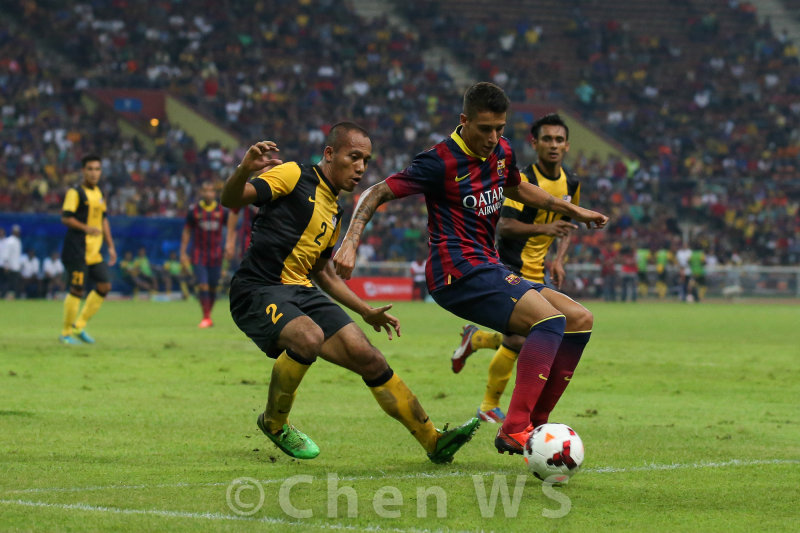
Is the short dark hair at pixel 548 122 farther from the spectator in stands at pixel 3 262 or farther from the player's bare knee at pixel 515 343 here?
the spectator in stands at pixel 3 262

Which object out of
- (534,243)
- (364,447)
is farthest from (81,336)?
(364,447)

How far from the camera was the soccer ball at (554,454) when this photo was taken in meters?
5.93

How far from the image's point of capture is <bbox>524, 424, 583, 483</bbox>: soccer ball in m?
5.93

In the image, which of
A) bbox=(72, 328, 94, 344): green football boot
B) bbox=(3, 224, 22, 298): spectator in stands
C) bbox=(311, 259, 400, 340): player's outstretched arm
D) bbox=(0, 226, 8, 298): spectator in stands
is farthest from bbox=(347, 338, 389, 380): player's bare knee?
bbox=(0, 226, 8, 298): spectator in stands

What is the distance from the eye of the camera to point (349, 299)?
7.09 metres

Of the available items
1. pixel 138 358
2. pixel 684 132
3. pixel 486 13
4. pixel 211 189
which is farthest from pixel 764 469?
pixel 486 13

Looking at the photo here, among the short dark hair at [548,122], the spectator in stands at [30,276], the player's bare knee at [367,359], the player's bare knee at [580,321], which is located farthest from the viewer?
the spectator in stands at [30,276]

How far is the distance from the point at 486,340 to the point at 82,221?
25.8 feet

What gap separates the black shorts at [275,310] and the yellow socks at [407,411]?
0.46 m

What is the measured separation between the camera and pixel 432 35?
50000mm

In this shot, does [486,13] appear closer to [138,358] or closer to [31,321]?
[31,321]

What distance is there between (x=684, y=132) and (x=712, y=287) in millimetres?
11057

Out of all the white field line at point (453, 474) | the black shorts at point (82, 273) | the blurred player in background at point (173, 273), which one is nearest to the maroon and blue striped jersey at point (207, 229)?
the black shorts at point (82, 273)

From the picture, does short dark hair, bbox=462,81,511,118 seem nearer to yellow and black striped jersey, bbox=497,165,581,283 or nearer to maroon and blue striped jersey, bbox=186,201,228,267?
yellow and black striped jersey, bbox=497,165,581,283
